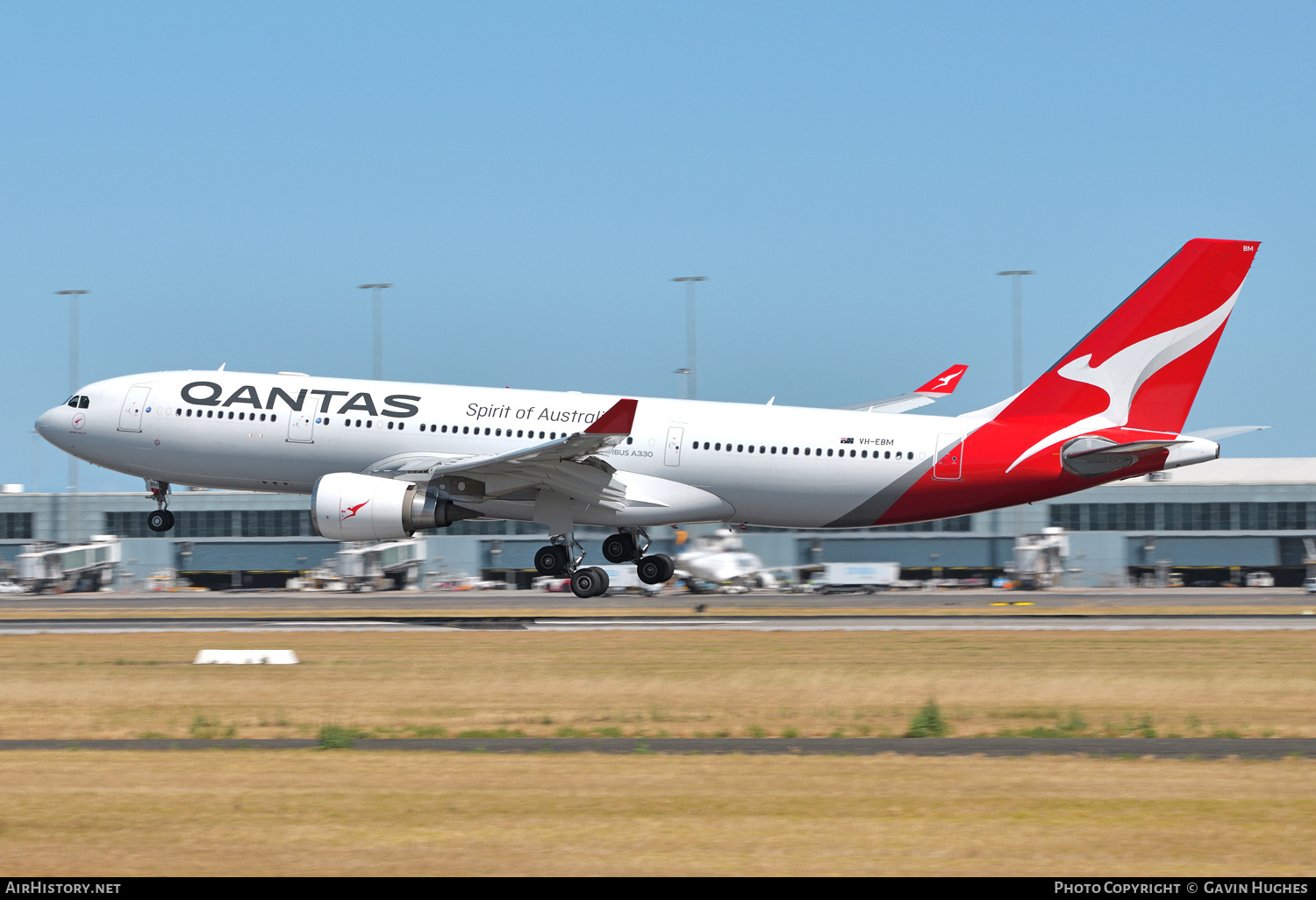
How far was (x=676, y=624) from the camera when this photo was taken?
43.3 m

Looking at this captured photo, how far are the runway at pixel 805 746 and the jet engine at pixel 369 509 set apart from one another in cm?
1856

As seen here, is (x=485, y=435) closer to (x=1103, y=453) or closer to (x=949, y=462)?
(x=949, y=462)

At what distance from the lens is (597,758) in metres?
19.6

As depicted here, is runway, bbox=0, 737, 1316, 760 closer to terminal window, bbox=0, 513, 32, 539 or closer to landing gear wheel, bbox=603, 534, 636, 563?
landing gear wheel, bbox=603, 534, 636, 563

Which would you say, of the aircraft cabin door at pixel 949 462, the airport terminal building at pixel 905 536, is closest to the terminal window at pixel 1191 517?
the airport terminal building at pixel 905 536

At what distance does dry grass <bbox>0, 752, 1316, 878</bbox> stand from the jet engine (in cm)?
1996

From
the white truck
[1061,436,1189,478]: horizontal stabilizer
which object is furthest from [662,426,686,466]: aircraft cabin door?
the white truck

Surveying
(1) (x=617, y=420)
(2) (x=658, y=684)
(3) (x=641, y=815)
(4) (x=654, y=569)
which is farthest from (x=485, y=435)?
(3) (x=641, y=815)

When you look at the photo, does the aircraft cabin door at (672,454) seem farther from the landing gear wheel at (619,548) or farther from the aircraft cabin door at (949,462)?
the aircraft cabin door at (949,462)

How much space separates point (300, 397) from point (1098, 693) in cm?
2606

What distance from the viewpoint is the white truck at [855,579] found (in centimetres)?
8006
